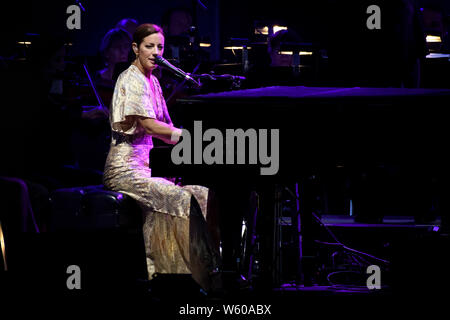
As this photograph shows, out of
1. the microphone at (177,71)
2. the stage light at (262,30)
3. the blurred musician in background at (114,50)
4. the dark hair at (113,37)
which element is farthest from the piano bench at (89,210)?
the stage light at (262,30)

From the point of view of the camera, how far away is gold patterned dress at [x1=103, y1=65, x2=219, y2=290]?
418 centimetres

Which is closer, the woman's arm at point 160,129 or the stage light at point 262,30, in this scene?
the woman's arm at point 160,129

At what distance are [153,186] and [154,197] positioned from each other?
6 centimetres

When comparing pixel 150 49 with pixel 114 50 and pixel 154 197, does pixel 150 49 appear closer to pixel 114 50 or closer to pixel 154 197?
pixel 154 197

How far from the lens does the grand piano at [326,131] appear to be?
3.38 m

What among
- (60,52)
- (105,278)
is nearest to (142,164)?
(105,278)

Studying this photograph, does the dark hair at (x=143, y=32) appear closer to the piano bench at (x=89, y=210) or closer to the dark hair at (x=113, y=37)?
the piano bench at (x=89, y=210)

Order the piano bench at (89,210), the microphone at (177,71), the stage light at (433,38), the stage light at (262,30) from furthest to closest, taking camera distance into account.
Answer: the stage light at (262,30) < the stage light at (433,38) < the piano bench at (89,210) < the microphone at (177,71)

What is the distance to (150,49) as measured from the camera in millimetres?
4391

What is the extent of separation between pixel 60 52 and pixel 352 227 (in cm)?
241

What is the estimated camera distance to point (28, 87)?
14.7ft

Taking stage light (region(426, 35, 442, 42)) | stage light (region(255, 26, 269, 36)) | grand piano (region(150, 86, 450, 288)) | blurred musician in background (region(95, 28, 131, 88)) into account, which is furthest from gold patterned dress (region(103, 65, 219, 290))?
stage light (region(426, 35, 442, 42))

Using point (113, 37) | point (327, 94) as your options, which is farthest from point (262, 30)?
point (327, 94)

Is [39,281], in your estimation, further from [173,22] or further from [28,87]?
[173,22]
